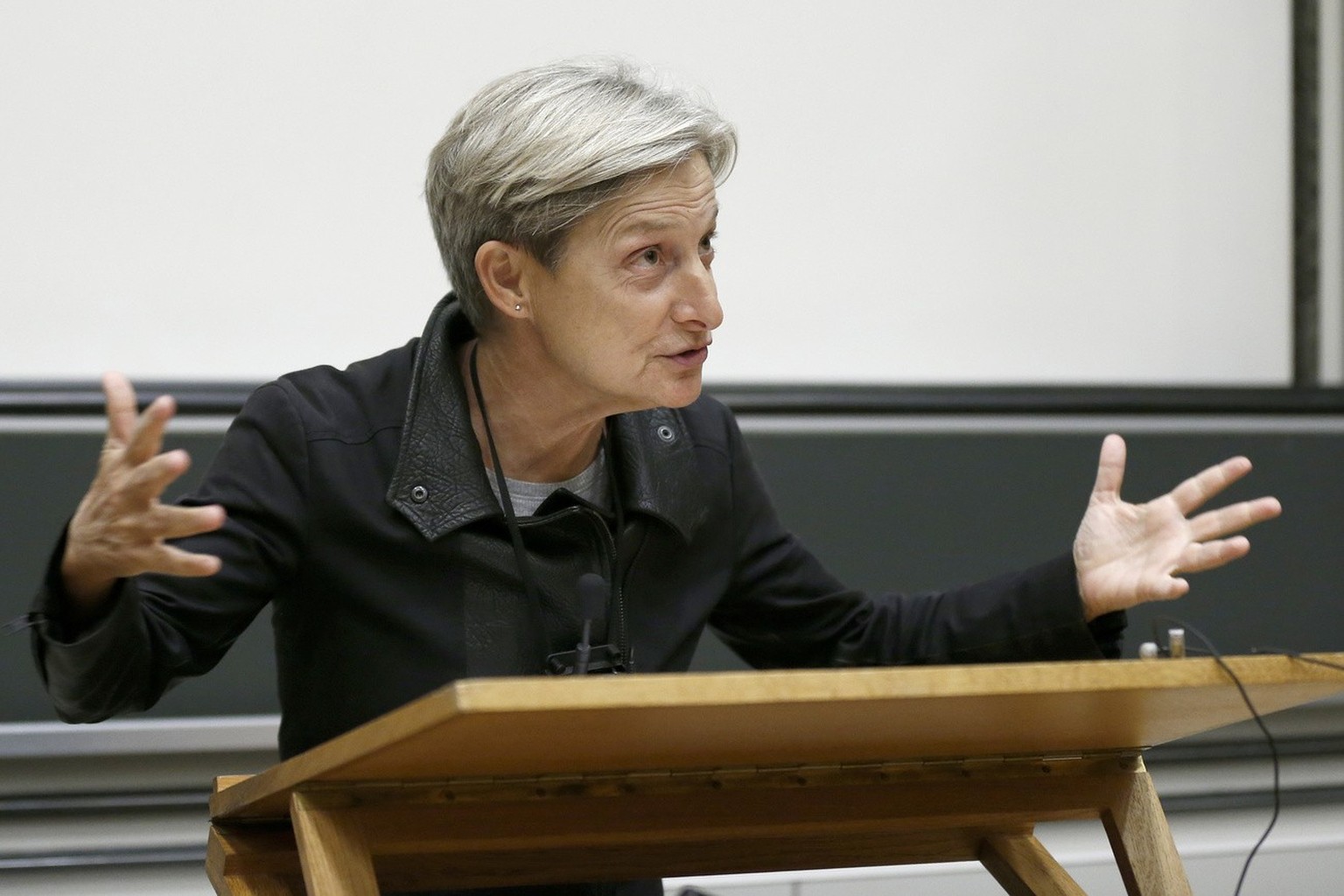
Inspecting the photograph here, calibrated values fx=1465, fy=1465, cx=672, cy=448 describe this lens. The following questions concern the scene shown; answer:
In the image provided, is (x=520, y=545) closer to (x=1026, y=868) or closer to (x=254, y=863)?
(x=254, y=863)

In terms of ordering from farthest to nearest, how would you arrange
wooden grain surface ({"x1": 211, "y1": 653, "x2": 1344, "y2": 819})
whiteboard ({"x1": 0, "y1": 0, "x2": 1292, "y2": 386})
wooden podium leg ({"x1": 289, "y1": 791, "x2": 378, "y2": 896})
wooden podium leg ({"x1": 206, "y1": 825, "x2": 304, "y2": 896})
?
whiteboard ({"x1": 0, "y1": 0, "x2": 1292, "y2": 386}), wooden podium leg ({"x1": 206, "y1": 825, "x2": 304, "y2": 896}), wooden podium leg ({"x1": 289, "y1": 791, "x2": 378, "y2": 896}), wooden grain surface ({"x1": 211, "y1": 653, "x2": 1344, "y2": 819})

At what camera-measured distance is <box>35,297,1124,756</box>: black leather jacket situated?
1418mm

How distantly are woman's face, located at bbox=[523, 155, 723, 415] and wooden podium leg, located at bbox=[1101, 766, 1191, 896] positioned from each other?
1.87 ft

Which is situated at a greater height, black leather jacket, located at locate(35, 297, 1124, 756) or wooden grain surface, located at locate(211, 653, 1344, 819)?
black leather jacket, located at locate(35, 297, 1124, 756)

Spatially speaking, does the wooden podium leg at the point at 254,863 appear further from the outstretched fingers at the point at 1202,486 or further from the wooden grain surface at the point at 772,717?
the outstretched fingers at the point at 1202,486

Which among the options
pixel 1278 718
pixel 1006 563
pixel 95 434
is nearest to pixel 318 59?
pixel 95 434

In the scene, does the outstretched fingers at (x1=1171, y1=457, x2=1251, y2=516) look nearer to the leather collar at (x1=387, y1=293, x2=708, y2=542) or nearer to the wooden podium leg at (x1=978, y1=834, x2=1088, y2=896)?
the wooden podium leg at (x1=978, y1=834, x2=1088, y2=896)

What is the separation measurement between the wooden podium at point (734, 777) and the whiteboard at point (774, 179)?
3.31 ft

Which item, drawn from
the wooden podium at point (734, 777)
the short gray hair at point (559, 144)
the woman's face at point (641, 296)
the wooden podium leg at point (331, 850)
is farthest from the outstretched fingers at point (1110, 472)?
the wooden podium leg at point (331, 850)

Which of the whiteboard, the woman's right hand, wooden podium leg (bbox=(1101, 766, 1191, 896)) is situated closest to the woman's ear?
the woman's right hand

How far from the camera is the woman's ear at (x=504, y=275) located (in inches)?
61.0

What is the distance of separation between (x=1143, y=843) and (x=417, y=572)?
74 centimetres

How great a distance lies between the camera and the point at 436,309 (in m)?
1.65

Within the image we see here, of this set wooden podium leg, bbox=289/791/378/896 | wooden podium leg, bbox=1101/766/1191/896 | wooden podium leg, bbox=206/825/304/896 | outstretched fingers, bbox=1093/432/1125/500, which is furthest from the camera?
outstretched fingers, bbox=1093/432/1125/500
